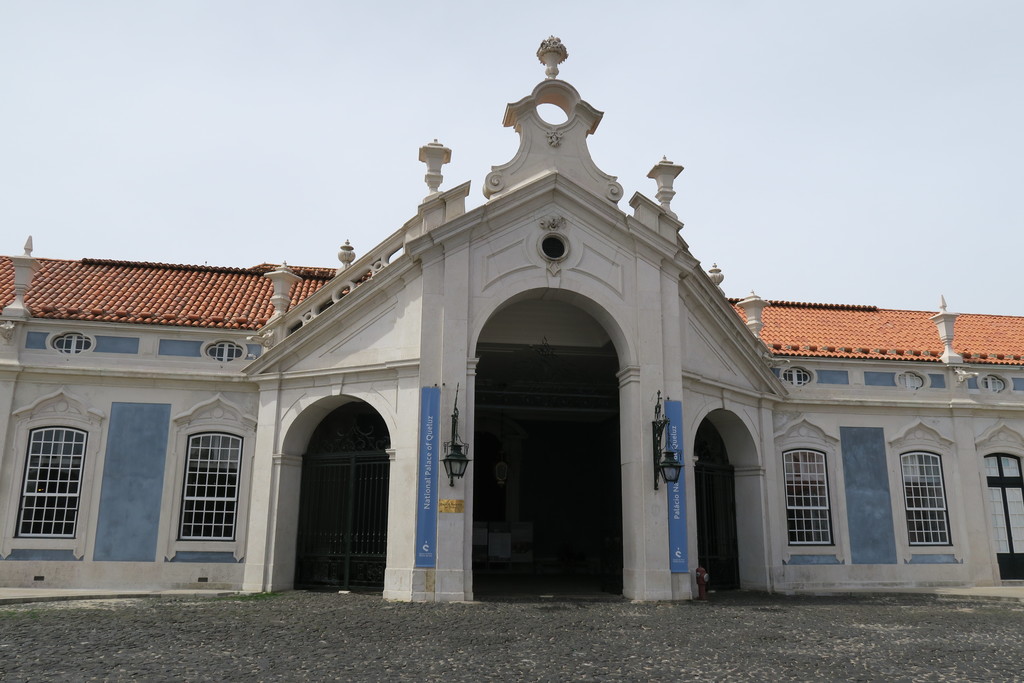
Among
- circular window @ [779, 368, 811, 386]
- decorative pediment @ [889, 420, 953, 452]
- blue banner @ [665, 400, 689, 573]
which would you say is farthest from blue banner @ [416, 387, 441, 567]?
decorative pediment @ [889, 420, 953, 452]

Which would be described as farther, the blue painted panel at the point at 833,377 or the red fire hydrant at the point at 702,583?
the blue painted panel at the point at 833,377

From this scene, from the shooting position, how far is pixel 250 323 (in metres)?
16.9

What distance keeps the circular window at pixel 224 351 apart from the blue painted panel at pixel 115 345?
4.96 feet

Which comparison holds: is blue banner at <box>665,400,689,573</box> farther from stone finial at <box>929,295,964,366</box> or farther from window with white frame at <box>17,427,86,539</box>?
window with white frame at <box>17,427,86,539</box>

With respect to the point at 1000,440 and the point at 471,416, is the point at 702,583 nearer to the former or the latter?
the point at 471,416

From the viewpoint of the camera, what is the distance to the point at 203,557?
1572 cm

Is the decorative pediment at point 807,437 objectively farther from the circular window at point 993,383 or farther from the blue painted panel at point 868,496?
the circular window at point 993,383

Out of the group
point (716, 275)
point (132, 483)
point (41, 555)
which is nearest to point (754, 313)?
point (716, 275)

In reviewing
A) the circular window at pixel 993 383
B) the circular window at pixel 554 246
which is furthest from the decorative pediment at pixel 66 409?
the circular window at pixel 993 383

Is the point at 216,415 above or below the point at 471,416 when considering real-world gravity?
above

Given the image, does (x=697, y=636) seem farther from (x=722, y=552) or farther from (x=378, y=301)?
(x=378, y=301)

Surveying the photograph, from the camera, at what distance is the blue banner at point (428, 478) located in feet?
44.3

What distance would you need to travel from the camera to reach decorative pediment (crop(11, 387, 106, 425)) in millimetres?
15977

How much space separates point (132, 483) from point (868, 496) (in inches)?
634
